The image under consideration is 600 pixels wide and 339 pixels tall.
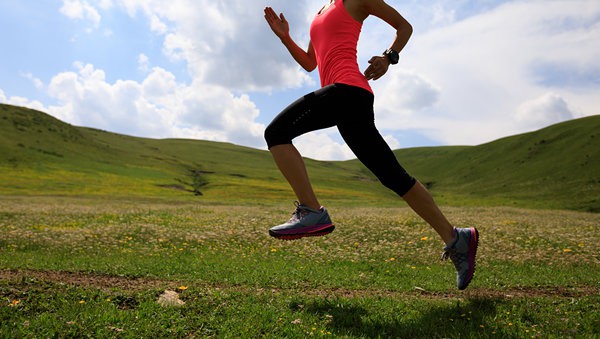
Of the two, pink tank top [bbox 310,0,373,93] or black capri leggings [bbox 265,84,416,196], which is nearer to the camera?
black capri leggings [bbox 265,84,416,196]

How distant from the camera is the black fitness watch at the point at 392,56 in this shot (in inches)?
246

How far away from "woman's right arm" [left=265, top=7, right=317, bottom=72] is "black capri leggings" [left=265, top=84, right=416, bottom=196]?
162 cm

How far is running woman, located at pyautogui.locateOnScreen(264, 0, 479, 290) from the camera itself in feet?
19.1

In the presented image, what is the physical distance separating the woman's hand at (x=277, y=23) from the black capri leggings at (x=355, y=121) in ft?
6.84

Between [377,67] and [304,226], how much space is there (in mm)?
2515

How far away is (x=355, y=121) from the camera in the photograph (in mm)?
5789

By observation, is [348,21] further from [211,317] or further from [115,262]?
[115,262]

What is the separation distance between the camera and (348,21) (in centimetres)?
619

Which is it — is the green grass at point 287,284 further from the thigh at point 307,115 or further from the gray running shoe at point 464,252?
the thigh at point 307,115

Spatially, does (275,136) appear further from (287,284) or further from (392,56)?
(287,284)

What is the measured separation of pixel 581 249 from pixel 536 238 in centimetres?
233

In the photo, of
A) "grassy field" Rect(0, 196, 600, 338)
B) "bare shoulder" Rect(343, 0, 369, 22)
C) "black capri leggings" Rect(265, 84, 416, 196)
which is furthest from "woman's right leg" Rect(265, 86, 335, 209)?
"grassy field" Rect(0, 196, 600, 338)

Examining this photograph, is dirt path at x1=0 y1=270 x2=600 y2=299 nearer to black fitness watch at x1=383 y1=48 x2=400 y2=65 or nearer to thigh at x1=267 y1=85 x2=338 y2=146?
thigh at x1=267 y1=85 x2=338 y2=146

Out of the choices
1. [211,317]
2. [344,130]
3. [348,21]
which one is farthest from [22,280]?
[348,21]
